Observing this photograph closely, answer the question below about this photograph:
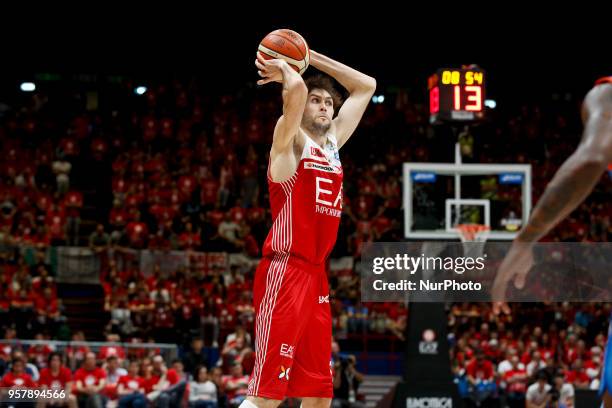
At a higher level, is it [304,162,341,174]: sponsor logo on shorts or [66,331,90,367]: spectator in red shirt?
[304,162,341,174]: sponsor logo on shorts

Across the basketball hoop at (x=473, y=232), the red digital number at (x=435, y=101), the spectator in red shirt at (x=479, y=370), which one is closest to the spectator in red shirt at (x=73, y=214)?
the spectator in red shirt at (x=479, y=370)

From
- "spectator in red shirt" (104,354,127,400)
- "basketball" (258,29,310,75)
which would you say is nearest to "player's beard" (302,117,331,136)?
"basketball" (258,29,310,75)

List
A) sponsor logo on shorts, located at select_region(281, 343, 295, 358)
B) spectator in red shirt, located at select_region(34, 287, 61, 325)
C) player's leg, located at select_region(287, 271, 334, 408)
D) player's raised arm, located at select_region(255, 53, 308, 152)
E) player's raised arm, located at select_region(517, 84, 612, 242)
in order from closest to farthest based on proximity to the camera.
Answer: player's raised arm, located at select_region(517, 84, 612, 242)
player's raised arm, located at select_region(255, 53, 308, 152)
sponsor logo on shorts, located at select_region(281, 343, 295, 358)
player's leg, located at select_region(287, 271, 334, 408)
spectator in red shirt, located at select_region(34, 287, 61, 325)

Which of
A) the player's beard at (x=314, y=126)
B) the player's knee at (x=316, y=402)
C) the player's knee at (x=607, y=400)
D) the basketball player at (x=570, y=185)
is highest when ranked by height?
the player's beard at (x=314, y=126)

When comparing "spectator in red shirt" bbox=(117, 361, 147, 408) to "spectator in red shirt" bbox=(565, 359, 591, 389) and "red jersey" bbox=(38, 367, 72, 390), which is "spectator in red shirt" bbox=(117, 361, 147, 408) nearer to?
"red jersey" bbox=(38, 367, 72, 390)

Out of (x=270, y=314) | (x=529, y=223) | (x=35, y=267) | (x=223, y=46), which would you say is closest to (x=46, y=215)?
(x=35, y=267)

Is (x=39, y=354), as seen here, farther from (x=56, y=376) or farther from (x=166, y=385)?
(x=166, y=385)

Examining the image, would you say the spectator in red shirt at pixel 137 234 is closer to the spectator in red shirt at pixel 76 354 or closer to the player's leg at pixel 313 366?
the spectator in red shirt at pixel 76 354

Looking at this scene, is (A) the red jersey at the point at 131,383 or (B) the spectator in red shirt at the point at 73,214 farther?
(B) the spectator in red shirt at the point at 73,214

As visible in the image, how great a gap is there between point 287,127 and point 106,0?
19.8 meters

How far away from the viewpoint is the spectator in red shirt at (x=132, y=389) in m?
13.1

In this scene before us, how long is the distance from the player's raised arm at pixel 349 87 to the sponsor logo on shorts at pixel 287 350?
4.74ft

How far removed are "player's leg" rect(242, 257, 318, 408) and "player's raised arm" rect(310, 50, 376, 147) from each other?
1106 millimetres

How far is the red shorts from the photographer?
5113 mm
